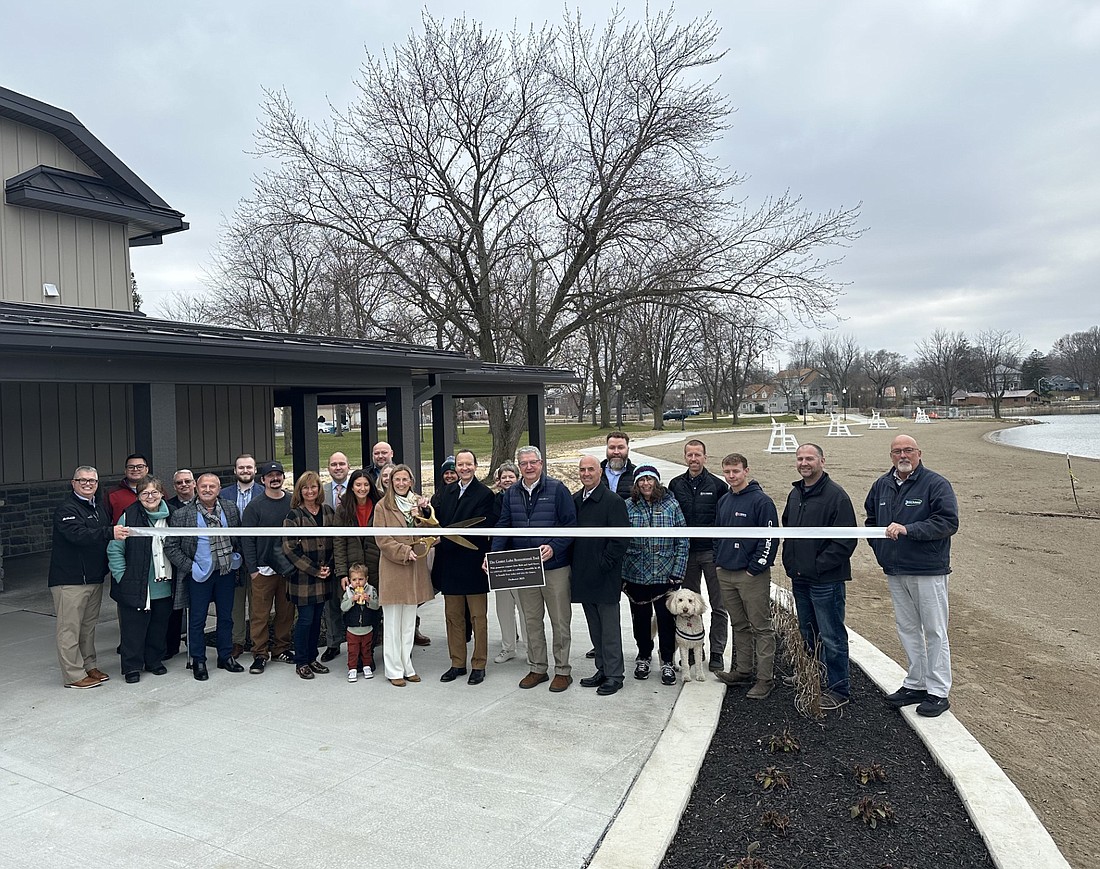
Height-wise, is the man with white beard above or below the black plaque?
above

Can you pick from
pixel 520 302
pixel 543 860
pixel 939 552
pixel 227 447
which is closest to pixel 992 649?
pixel 939 552

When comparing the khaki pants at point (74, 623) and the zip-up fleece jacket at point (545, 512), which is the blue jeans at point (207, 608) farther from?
the zip-up fleece jacket at point (545, 512)

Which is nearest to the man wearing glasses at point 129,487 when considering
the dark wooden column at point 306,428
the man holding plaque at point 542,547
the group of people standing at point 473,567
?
the group of people standing at point 473,567

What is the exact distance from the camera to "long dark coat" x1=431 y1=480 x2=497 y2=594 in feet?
19.0

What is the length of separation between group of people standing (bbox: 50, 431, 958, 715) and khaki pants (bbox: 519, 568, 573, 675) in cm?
1

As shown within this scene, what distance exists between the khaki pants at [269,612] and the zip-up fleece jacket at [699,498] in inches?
125

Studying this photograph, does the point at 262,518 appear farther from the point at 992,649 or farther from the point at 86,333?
the point at 992,649

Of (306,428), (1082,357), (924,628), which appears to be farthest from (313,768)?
(1082,357)

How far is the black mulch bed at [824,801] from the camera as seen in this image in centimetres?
339

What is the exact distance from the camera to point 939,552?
488 cm

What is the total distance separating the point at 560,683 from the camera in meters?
5.55

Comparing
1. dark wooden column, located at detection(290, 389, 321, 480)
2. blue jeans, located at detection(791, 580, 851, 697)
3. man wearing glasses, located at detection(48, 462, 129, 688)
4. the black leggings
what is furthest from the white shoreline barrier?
dark wooden column, located at detection(290, 389, 321, 480)

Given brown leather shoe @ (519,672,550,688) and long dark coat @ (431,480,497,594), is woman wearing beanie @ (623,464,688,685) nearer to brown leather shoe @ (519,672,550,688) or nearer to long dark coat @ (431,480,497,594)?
brown leather shoe @ (519,672,550,688)

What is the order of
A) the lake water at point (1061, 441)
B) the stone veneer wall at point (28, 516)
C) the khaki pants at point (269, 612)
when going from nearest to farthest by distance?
the khaki pants at point (269, 612)
the stone veneer wall at point (28, 516)
the lake water at point (1061, 441)
